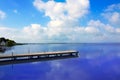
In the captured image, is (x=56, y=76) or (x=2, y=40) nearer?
(x=56, y=76)

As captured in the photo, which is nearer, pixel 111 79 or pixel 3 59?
pixel 111 79

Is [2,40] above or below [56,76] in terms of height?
above

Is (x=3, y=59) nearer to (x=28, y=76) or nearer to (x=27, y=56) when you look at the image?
(x=27, y=56)

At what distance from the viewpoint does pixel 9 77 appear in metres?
15.6

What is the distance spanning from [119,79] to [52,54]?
15.9 metres

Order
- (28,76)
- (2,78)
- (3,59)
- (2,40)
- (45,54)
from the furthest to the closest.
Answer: (2,40) → (45,54) → (3,59) → (28,76) → (2,78)

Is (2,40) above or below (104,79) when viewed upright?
above

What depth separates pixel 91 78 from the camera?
15719 millimetres

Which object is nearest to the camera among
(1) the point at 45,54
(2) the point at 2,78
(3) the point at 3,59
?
(2) the point at 2,78

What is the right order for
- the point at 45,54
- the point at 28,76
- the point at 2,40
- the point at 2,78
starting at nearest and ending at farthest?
the point at 2,78 < the point at 28,76 < the point at 45,54 < the point at 2,40

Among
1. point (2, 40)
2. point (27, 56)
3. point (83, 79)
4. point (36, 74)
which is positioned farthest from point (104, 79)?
point (2, 40)

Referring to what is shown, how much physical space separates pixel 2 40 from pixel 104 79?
56897 millimetres

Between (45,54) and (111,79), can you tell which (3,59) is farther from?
(111,79)

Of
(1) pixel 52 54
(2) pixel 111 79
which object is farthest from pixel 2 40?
(2) pixel 111 79
